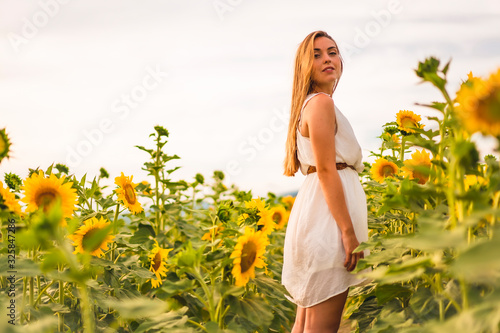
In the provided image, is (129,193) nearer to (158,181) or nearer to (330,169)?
(158,181)

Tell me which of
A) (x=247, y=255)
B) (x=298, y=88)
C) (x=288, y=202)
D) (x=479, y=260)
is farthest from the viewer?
(x=288, y=202)

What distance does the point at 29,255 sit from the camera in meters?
1.73

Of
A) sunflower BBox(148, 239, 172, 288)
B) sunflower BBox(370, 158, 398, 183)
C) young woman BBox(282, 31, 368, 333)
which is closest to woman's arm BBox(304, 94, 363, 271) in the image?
young woman BBox(282, 31, 368, 333)

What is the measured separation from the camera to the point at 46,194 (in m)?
1.66

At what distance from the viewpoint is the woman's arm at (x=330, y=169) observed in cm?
193

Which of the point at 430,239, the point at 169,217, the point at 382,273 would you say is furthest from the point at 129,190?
the point at 430,239

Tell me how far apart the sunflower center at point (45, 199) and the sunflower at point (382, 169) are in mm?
1802

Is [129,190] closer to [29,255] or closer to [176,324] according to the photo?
[29,255]

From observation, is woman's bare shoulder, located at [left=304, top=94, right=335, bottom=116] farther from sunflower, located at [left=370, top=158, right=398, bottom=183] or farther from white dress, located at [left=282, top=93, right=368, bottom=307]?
sunflower, located at [left=370, top=158, right=398, bottom=183]

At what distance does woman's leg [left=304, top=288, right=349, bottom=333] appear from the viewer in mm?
1938

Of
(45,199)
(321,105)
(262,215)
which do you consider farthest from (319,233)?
(45,199)

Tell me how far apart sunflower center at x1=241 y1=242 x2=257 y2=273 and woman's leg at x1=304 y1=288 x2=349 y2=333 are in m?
0.50

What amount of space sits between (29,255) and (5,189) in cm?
36

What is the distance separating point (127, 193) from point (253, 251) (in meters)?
1.02
